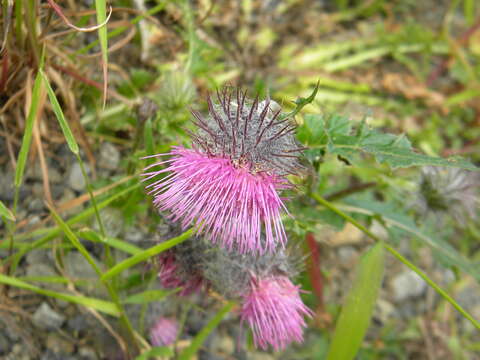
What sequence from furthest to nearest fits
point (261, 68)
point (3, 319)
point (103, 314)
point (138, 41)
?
1. point (261, 68)
2. point (138, 41)
3. point (103, 314)
4. point (3, 319)

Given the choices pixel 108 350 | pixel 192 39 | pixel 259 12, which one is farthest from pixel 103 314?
pixel 259 12

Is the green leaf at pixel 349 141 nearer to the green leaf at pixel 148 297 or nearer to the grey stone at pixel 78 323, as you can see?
the green leaf at pixel 148 297

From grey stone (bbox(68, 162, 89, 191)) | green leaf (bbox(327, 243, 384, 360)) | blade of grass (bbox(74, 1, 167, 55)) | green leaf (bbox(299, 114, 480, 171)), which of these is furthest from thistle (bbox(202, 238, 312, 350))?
blade of grass (bbox(74, 1, 167, 55))

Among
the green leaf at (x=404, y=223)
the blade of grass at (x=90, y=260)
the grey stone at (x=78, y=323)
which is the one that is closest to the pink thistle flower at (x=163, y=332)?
the blade of grass at (x=90, y=260)

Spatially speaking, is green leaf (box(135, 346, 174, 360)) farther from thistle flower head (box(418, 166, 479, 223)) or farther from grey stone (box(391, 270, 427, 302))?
grey stone (box(391, 270, 427, 302))

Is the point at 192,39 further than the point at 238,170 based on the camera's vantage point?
Yes

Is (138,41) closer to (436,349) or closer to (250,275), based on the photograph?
(250,275)
